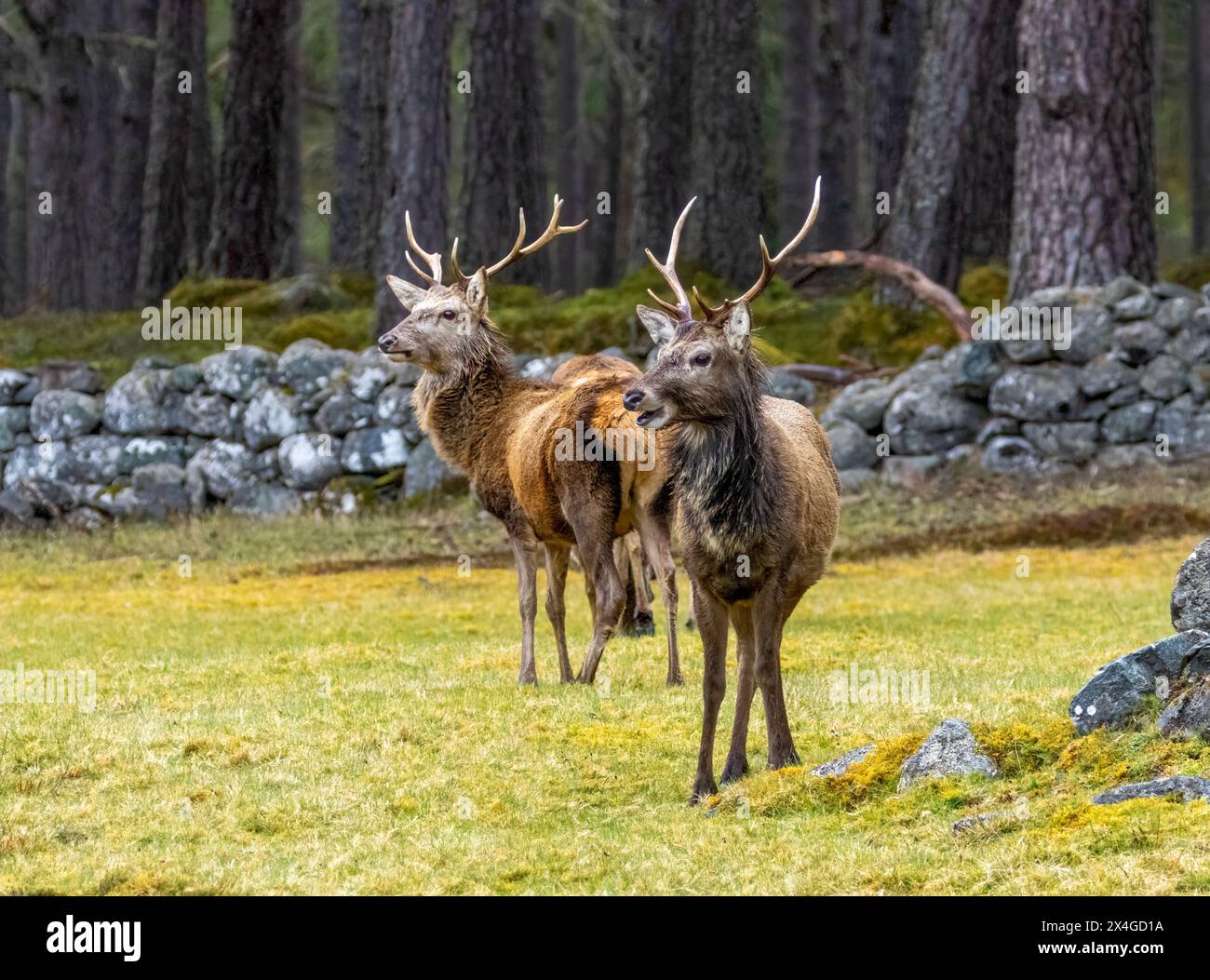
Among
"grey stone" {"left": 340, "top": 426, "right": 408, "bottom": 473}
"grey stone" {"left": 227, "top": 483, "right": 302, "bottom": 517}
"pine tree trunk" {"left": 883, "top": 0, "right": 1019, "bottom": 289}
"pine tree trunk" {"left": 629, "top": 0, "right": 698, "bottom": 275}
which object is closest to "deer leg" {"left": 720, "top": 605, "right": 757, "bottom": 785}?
"grey stone" {"left": 340, "top": 426, "right": 408, "bottom": 473}

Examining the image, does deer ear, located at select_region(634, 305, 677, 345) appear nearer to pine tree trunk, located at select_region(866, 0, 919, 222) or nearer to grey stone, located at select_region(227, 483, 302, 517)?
grey stone, located at select_region(227, 483, 302, 517)

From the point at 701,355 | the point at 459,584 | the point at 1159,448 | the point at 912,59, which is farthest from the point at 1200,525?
the point at 912,59

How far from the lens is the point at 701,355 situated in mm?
8492

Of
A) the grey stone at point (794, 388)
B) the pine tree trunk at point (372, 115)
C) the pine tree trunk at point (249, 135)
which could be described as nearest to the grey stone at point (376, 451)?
the grey stone at point (794, 388)

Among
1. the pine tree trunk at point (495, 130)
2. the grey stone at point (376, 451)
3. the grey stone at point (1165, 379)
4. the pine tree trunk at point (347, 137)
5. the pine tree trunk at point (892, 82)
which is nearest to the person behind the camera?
the grey stone at point (1165, 379)

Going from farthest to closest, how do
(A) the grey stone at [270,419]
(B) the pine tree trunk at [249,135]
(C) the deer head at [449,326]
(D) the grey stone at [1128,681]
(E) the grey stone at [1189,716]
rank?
(B) the pine tree trunk at [249,135] < (A) the grey stone at [270,419] < (C) the deer head at [449,326] < (D) the grey stone at [1128,681] < (E) the grey stone at [1189,716]

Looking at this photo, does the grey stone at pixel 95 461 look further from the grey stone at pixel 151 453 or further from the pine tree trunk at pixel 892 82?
the pine tree trunk at pixel 892 82

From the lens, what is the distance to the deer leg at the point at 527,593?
1170cm

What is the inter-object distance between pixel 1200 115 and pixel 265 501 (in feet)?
92.5

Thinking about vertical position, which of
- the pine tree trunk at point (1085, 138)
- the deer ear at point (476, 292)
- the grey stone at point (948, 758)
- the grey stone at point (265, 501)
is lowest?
the grey stone at point (265, 501)

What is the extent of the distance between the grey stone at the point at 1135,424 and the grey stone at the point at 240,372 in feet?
31.2

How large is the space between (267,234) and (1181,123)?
103 ft

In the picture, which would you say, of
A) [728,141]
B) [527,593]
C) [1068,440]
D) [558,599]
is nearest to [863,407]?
[1068,440]
